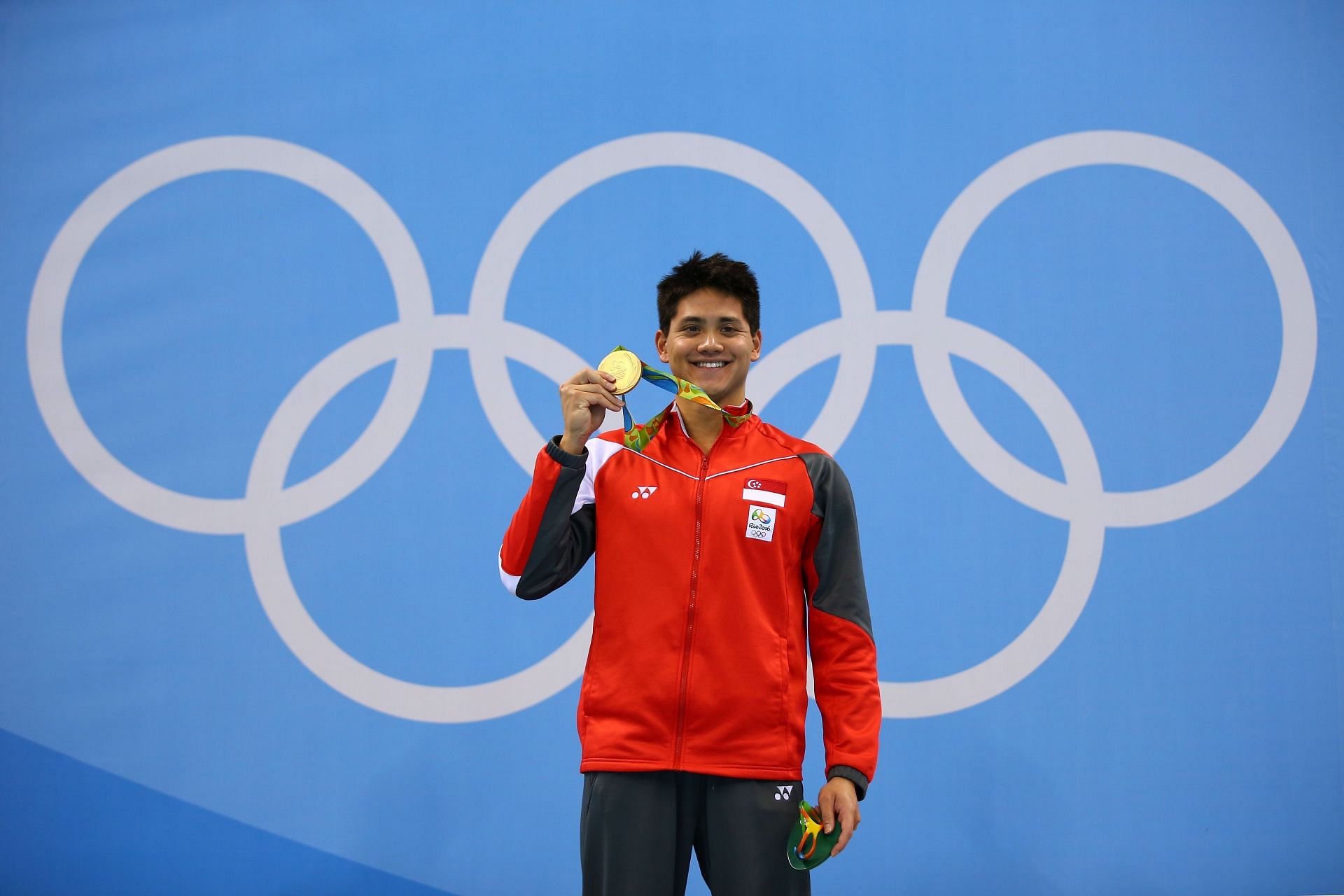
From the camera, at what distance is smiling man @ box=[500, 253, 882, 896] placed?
157cm

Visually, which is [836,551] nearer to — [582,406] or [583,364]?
[582,406]

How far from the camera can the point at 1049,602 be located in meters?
2.98

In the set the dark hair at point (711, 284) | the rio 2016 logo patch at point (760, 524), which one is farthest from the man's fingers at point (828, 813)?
the dark hair at point (711, 284)

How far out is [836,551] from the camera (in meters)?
1.73

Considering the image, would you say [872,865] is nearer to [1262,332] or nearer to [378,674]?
[378,674]

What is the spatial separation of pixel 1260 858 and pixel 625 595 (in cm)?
254

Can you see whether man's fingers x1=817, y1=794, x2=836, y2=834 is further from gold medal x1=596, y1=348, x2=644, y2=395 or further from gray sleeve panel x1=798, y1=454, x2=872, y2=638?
gold medal x1=596, y1=348, x2=644, y2=395

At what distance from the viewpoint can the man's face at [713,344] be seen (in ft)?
5.96

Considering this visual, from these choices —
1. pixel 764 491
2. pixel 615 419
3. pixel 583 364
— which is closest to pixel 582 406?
pixel 764 491

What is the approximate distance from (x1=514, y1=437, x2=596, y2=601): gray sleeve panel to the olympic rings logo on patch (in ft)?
4.11

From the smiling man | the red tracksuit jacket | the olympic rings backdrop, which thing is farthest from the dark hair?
the olympic rings backdrop

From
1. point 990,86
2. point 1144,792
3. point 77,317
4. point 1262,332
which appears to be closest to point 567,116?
point 990,86

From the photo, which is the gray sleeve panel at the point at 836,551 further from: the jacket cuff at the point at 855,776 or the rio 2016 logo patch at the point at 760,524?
the jacket cuff at the point at 855,776

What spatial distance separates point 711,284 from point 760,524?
498mm
